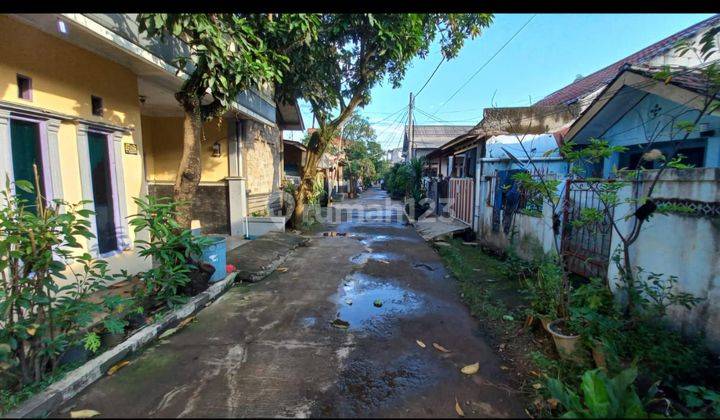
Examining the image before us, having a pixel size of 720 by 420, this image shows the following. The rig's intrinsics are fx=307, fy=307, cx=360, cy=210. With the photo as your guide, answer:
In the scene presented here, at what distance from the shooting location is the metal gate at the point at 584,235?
4102mm

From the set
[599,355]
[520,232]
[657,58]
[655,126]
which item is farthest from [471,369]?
[657,58]

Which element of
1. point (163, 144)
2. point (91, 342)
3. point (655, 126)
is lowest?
point (91, 342)

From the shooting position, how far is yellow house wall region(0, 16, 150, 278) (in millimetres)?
3299

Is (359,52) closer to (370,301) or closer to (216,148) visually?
(216,148)

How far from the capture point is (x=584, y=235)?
15.5ft

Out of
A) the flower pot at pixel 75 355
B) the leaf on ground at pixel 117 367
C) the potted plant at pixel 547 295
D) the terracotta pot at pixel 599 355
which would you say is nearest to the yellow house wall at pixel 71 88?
the flower pot at pixel 75 355

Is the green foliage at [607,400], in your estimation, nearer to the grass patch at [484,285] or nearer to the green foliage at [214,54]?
the grass patch at [484,285]

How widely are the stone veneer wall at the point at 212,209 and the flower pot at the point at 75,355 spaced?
18.3 feet

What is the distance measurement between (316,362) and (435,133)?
98.7ft

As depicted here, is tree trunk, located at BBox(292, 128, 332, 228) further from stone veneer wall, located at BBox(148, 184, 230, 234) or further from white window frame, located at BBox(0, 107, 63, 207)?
white window frame, located at BBox(0, 107, 63, 207)

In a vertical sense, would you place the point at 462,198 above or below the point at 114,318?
above

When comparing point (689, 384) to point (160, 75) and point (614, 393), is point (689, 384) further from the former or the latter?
point (160, 75)

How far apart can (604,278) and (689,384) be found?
1.56 metres
